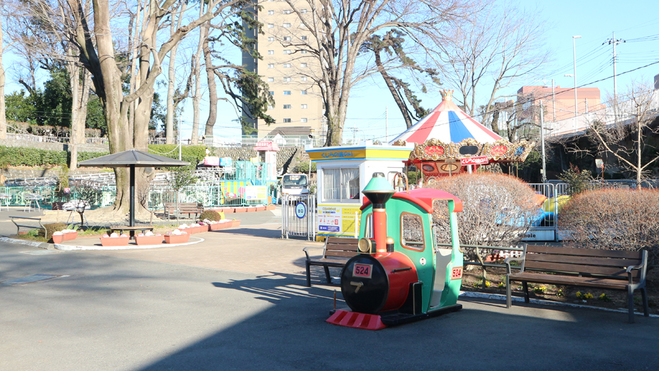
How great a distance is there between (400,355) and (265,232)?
1475cm

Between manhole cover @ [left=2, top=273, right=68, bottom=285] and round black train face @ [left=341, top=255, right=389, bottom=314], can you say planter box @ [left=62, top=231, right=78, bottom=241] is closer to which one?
manhole cover @ [left=2, top=273, right=68, bottom=285]

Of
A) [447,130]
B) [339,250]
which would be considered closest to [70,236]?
[339,250]

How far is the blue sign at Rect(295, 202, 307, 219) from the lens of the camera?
17.2 m

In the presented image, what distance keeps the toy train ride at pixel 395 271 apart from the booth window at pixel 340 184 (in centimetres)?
791

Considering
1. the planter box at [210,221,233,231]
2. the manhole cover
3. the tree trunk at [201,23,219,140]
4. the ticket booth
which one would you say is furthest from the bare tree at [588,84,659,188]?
the tree trunk at [201,23,219,140]

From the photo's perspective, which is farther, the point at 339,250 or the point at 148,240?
the point at 148,240

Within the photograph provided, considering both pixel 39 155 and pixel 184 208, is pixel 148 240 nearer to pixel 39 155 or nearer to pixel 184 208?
pixel 184 208

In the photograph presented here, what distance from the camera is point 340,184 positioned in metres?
15.8

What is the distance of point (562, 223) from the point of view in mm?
10180

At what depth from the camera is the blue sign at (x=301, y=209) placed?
17.2m

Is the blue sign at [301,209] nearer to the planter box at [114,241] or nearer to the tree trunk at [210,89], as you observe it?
the planter box at [114,241]

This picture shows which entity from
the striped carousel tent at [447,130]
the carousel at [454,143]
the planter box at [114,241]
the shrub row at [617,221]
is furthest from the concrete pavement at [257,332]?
the striped carousel tent at [447,130]

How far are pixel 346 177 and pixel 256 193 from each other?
1839 centimetres

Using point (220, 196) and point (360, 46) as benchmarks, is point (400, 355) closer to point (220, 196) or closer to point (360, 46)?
point (360, 46)
